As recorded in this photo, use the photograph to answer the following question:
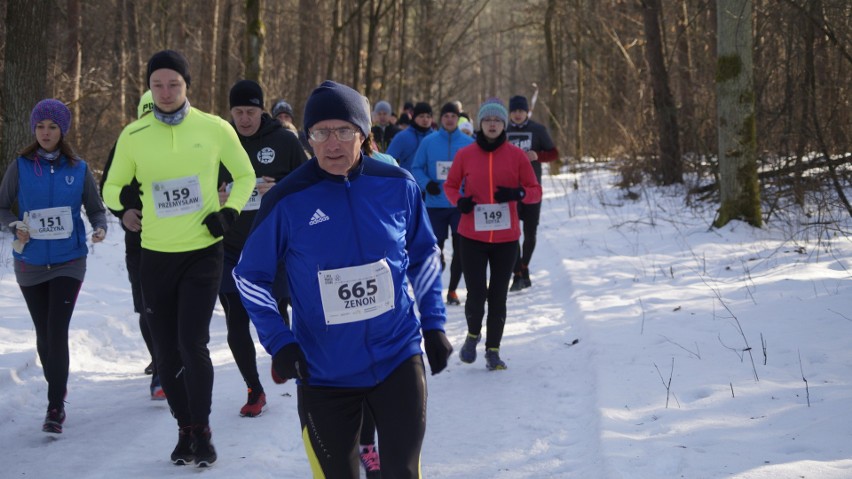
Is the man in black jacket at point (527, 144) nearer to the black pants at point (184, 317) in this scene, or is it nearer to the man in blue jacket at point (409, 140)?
the man in blue jacket at point (409, 140)

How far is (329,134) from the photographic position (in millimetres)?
3072

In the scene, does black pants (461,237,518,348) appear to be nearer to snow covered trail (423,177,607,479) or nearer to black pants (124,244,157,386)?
snow covered trail (423,177,607,479)

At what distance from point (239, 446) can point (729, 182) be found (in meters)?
8.24

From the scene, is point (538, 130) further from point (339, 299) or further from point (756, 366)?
point (339, 299)

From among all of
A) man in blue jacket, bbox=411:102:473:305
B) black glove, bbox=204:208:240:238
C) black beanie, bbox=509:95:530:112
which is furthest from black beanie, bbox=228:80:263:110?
black beanie, bbox=509:95:530:112

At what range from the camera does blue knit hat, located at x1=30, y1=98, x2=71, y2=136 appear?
17.8 ft

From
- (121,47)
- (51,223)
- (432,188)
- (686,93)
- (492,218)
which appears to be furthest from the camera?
(121,47)

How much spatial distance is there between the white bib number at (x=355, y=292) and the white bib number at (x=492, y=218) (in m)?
3.60

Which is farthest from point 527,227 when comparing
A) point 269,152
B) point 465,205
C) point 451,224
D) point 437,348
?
point 437,348

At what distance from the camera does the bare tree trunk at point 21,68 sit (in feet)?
36.3

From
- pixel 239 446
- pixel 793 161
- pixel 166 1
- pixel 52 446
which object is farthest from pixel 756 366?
pixel 166 1

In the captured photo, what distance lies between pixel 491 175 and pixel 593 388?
1.97m

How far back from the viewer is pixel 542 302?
9328 mm

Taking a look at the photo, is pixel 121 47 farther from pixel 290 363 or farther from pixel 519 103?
pixel 290 363
